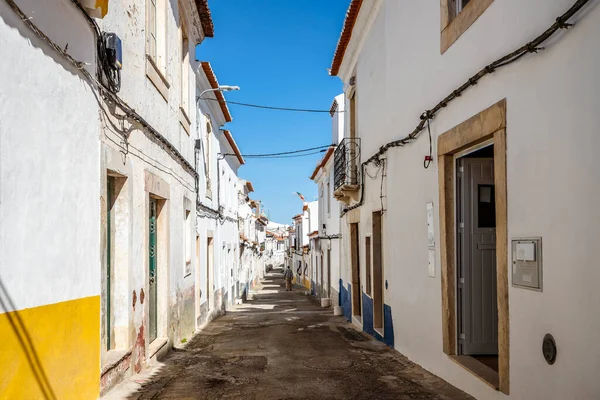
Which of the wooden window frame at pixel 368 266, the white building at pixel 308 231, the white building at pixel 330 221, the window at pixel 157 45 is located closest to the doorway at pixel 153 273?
the window at pixel 157 45

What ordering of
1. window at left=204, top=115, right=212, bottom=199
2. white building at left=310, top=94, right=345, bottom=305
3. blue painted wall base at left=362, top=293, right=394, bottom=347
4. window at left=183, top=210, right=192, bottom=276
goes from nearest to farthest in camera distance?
blue painted wall base at left=362, top=293, right=394, bottom=347 < window at left=183, top=210, right=192, bottom=276 < window at left=204, top=115, right=212, bottom=199 < white building at left=310, top=94, right=345, bottom=305

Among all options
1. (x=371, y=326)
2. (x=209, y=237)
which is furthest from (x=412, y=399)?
(x=209, y=237)

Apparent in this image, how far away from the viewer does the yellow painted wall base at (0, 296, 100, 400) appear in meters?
3.25

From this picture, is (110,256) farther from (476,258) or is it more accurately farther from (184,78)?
(184,78)

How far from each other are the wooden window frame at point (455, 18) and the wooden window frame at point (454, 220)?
0.96 metres

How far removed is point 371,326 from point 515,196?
272 inches

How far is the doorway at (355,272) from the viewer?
529 inches

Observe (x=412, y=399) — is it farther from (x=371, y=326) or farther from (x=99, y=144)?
(x=371, y=326)

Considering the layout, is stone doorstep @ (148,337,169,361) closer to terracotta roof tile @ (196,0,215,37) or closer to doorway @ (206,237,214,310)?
terracotta roof tile @ (196,0,215,37)

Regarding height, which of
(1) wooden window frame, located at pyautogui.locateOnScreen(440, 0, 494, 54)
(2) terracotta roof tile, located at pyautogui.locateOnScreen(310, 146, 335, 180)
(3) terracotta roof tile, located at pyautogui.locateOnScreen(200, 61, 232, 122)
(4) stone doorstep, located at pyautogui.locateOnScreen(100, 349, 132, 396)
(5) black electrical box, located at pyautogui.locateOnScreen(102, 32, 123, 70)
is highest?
(3) terracotta roof tile, located at pyautogui.locateOnScreen(200, 61, 232, 122)

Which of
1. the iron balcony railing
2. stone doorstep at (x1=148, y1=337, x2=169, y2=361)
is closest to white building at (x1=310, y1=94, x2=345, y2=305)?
the iron balcony railing

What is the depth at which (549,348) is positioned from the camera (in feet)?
13.0

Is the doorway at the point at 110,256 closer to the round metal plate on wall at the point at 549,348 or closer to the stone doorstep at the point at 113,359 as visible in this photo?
the stone doorstep at the point at 113,359

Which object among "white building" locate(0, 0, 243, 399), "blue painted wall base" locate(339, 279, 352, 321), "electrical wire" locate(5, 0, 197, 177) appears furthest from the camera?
"blue painted wall base" locate(339, 279, 352, 321)
